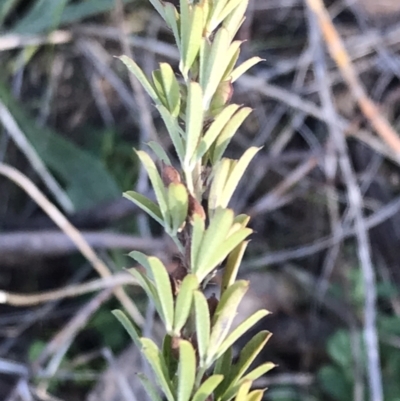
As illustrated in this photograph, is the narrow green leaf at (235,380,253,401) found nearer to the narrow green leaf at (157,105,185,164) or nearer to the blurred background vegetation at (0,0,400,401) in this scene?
the narrow green leaf at (157,105,185,164)

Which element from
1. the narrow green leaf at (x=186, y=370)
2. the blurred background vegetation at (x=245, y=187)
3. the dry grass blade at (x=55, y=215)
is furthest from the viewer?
the blurred background vegetation at (x=245, y=187)

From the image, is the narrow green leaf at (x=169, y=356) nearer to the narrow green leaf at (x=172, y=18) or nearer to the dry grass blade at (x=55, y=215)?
the narrow green leaf at (x=172, y=18)

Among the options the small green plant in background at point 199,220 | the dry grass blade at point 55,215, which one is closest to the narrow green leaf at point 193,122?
the small green plant in background at point 199,220

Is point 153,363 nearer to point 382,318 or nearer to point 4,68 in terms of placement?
point 382,318

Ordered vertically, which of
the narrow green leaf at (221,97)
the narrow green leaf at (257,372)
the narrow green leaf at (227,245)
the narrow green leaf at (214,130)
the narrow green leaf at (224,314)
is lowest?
the narrow green leaf at (257,372)

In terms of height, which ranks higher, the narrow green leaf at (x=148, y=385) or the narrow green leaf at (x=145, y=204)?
the narrow green leaf at (x=145, y=204)

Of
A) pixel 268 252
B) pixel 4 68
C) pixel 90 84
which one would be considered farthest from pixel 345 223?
pixel 4 68

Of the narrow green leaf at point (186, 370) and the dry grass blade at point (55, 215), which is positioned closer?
the narrow green leaf at point (186, 370)

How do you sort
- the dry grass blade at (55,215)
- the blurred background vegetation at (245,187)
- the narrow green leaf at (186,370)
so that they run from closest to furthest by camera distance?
the narrow green leaf at (186,370), the dry grass blade at (55,215), the blurred background vegetation at (245,187)
